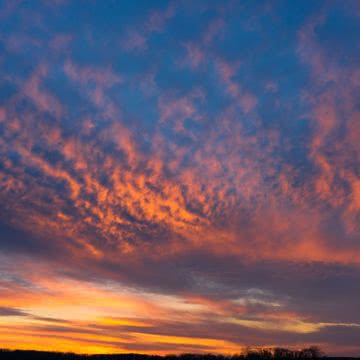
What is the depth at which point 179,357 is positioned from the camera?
3222cm

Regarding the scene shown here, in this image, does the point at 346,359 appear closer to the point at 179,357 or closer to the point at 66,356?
the point at 179,357

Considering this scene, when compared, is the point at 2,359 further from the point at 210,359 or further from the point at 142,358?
the point at 210,359

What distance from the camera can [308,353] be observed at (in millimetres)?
30375

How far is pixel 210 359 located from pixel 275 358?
4.68 meters

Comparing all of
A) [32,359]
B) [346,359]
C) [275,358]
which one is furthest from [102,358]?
[346,359]

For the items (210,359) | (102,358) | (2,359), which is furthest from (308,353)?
(2,359)

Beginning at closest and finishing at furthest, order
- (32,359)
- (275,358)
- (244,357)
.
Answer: (275,358) < (244,357) < (32,359)

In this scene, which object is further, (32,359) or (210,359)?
(32,359)

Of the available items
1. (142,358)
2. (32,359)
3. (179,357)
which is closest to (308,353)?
(179,357)

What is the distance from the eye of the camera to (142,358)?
3409 centimetres

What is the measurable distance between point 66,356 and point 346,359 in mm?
20065

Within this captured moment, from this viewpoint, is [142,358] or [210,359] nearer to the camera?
[210,359]

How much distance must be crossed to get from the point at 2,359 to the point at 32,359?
2.51 meters

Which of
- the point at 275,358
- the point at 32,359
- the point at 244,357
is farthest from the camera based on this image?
the point at 32,359
